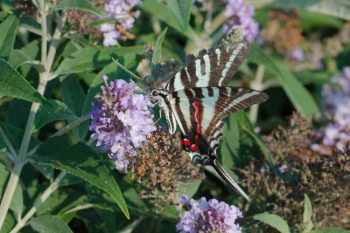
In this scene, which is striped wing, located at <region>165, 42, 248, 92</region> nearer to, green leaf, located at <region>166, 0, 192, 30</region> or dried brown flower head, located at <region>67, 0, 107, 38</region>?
green leaf, located at <region>166, 0, 192, 30</region>

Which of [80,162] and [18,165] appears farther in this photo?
[18,165]

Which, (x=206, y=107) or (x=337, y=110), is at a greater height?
(x=337, y=110)

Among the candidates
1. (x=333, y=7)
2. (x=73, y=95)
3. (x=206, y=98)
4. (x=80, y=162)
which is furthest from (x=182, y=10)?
(x=333, y=7)

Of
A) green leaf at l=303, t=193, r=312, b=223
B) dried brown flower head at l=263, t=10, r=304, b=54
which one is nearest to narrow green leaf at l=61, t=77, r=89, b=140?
green leaf at l=303, t=193, r=312, b=223

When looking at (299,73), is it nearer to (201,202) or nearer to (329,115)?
(329,115)

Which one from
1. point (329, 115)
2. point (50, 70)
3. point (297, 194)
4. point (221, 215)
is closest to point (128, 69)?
point (50, 70)

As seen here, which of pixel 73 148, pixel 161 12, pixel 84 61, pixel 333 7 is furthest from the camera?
pixel 333 7

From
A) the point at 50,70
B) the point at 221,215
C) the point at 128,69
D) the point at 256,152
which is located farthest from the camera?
the point at 256,152

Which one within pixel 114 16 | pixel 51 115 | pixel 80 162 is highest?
pixel 114 16

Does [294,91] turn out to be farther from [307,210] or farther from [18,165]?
[18,165]
